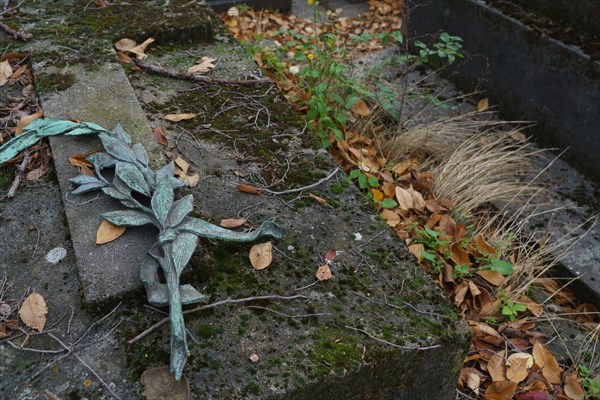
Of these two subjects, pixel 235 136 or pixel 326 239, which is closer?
pixel 326 239

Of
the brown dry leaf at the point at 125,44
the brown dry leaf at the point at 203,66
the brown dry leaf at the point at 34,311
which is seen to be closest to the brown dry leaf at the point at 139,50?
the brown dry leaf at the point at 125,44

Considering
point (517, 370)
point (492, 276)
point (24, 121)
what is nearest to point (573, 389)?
point (517, 370)

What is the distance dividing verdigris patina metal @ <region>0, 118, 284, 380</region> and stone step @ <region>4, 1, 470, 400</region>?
0.17ft

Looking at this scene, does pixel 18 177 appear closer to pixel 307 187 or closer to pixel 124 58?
pixel 124 58

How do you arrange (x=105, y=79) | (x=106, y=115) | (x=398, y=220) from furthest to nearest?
(x=398, y=220), (x=105, y=79), (x=106, y=115)

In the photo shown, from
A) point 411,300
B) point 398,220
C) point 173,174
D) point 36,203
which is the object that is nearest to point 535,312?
point 398,220

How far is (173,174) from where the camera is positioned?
6.94 feet

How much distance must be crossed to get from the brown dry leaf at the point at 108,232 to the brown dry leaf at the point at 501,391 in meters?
1.45

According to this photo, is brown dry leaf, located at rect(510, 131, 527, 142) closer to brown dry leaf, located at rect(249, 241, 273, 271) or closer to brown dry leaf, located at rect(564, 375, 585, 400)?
brown dry leaf, located at rect(564, 375, 585, 400)

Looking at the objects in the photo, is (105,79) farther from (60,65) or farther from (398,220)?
(398,220)

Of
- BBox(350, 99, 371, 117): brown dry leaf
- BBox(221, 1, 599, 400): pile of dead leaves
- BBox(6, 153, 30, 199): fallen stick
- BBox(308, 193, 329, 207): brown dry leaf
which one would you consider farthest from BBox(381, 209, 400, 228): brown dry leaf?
BBox(6, 153, 30, 199): fallen stick

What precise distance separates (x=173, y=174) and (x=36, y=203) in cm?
49

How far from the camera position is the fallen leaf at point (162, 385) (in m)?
1.49

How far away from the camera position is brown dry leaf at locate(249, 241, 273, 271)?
1858 mm
